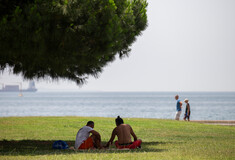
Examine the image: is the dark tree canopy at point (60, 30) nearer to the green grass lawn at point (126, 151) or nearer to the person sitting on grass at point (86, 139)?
the person sitting on grass at point (86, 139)

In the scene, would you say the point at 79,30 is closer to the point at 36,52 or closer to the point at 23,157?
the point at 36,52

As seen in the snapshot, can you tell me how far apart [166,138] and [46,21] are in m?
8.23

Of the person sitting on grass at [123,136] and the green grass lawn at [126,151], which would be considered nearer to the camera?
the green grass lawn at [126,151]

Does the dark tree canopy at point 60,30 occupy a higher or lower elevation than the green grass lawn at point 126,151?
higher

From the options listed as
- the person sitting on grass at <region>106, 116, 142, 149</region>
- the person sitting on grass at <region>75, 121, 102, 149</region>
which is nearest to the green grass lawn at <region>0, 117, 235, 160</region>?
the person sitting on grass at <region>106, 116, 142, 149</region>

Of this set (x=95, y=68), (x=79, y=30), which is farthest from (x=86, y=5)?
(x=95, y=68)

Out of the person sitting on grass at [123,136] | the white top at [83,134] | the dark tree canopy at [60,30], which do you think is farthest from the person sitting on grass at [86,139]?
the dark tree canopy at [60,30]

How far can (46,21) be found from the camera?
11.7m

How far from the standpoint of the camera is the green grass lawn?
1129 centimetres

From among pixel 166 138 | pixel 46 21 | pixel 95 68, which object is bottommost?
pixel 166 138

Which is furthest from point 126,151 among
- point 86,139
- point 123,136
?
point 86,139

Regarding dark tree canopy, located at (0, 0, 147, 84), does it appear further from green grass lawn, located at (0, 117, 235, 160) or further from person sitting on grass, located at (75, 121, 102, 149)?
green grass lawn, located at (0, 117, 235, 160)

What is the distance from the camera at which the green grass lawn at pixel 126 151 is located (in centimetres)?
1129

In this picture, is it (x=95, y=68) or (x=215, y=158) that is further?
(x=95, y=68)
